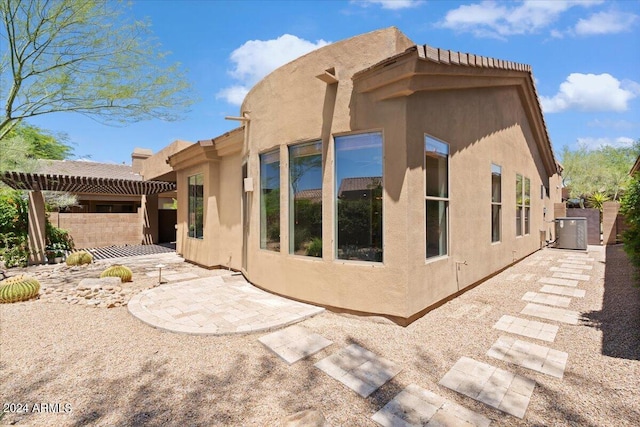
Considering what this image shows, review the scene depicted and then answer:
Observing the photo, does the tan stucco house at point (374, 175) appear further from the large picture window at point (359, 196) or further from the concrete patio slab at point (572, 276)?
the concrete patio slab at point (572, 276)

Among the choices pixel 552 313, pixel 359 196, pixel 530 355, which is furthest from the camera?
pixel 552 313

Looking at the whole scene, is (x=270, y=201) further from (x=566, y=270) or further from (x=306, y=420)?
(x=566, y=270)

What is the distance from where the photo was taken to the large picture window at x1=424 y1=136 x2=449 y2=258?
5.32 metres

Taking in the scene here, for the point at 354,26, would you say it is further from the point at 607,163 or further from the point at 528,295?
the point at 607,163

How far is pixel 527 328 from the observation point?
4871mm

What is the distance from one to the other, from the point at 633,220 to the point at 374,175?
13.5ft

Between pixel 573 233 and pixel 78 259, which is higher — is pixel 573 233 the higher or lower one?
the higher one

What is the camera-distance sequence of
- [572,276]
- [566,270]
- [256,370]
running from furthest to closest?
[566,270], [572,276], [256,370]

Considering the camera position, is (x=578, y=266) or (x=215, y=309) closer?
(x=215, y=309)

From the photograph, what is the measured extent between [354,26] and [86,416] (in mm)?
6701

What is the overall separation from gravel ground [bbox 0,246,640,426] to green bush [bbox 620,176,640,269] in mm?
1148

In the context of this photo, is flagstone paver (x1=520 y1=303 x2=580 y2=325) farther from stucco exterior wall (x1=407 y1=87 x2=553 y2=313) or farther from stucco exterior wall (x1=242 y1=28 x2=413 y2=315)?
stucco exterior wall (x1=242 y1=28 x2=413 y2=315)

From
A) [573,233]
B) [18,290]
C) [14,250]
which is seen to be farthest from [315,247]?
[573,233]

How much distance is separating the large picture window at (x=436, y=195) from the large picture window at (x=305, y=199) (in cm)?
198
